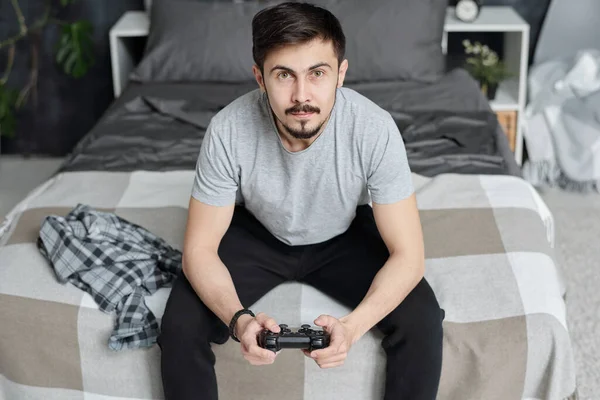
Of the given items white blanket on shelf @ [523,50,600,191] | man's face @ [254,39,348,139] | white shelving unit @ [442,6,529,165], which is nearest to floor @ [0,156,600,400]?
white blanket on shelf @ [523,50,600,191]

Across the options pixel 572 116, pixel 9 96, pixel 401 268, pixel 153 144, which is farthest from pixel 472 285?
pixel 9 96

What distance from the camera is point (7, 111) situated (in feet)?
12.1

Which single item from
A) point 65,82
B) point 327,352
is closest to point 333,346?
point 327,352

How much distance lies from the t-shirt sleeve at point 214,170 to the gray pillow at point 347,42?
1.48 meters

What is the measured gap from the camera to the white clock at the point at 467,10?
A: 11.5 ft

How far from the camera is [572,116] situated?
343cm

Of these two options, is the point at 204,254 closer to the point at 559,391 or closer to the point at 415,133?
the point at 559,391

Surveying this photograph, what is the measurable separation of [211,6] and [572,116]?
4.81 feet

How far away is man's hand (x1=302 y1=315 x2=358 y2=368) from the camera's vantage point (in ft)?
5.24

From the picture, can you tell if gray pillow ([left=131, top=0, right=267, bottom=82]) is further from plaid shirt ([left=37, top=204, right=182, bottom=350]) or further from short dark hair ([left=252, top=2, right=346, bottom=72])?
short dark hair ([left=252, top=2, right=346, bottom=72])

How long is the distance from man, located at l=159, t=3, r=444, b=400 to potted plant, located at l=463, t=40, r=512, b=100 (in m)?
1.70

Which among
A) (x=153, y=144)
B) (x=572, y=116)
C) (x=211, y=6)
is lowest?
(x=572, y=116)

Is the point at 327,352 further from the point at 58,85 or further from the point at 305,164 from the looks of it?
the point at 58,85

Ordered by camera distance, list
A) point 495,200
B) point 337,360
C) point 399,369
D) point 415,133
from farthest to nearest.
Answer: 1. point 415,133
2. point 495,200
3. point 399,369
4. point 337,360
